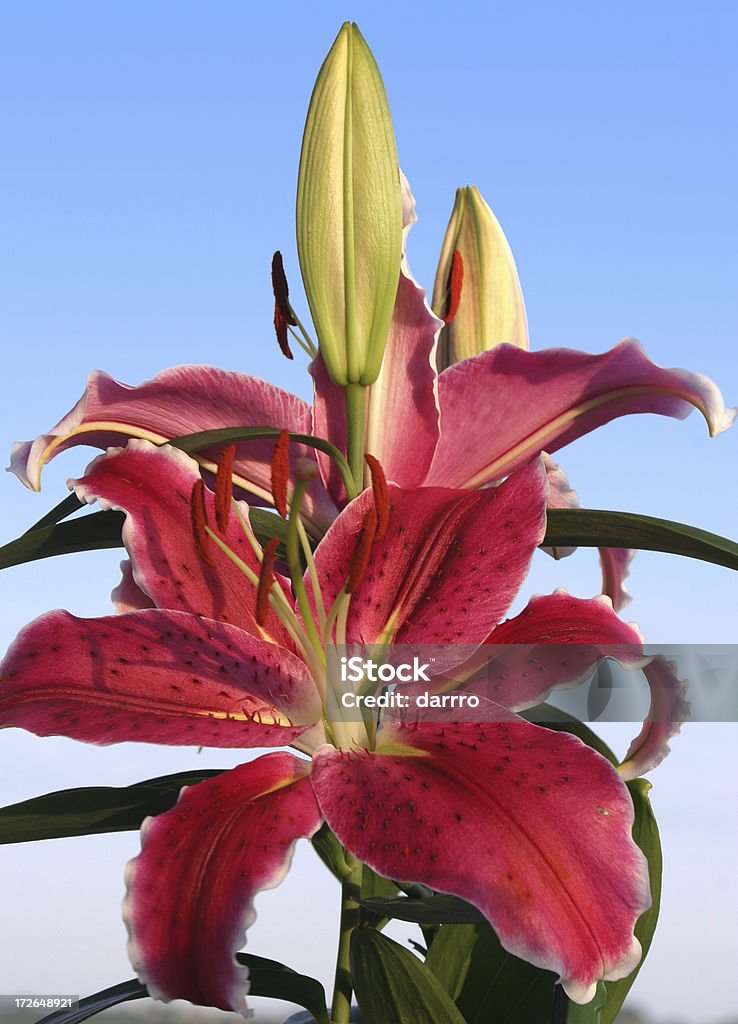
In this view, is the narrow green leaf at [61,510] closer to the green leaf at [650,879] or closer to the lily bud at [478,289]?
the lily bud at [478,289]

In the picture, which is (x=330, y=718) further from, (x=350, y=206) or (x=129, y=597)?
(x=350, y=206)

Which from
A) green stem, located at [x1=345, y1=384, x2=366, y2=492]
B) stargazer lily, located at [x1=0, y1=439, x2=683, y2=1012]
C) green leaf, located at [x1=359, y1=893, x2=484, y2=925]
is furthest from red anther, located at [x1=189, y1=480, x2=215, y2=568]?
green leaf, located at [x1=359, y1=893, x2=484, y2=925]

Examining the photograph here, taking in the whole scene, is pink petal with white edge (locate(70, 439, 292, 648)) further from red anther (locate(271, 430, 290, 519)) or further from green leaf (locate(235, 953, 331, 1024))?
green leaf (locate(235, 953, 331, 1024))

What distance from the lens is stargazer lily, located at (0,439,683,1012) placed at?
0.52 meters

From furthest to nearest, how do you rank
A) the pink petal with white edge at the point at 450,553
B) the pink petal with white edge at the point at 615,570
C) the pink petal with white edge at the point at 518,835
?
1. the pink petal with white edge at the point at 615,570
2. the pink petal with white edge at the point at 450,553
3. the pink petal with white edge at the point at 518,835

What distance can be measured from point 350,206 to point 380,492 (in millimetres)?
172

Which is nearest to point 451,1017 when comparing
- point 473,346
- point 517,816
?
point 517,816

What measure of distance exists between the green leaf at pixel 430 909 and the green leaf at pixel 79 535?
0.67 feet

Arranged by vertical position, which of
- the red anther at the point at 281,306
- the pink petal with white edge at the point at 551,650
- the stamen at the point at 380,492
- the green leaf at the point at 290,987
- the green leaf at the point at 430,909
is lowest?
the green leaf at the point at 290,987

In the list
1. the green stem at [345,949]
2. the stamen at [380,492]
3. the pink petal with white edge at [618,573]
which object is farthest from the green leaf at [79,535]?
the pink petal with white edge at [618,573]

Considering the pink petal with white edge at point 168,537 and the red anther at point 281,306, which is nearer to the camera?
the pink petal with white edge at point 168,537

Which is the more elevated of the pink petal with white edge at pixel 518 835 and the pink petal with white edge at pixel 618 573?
the pink petal with white edge at pixel 618 573

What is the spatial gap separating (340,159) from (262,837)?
1.20 feet

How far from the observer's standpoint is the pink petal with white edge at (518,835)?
1.67ft
